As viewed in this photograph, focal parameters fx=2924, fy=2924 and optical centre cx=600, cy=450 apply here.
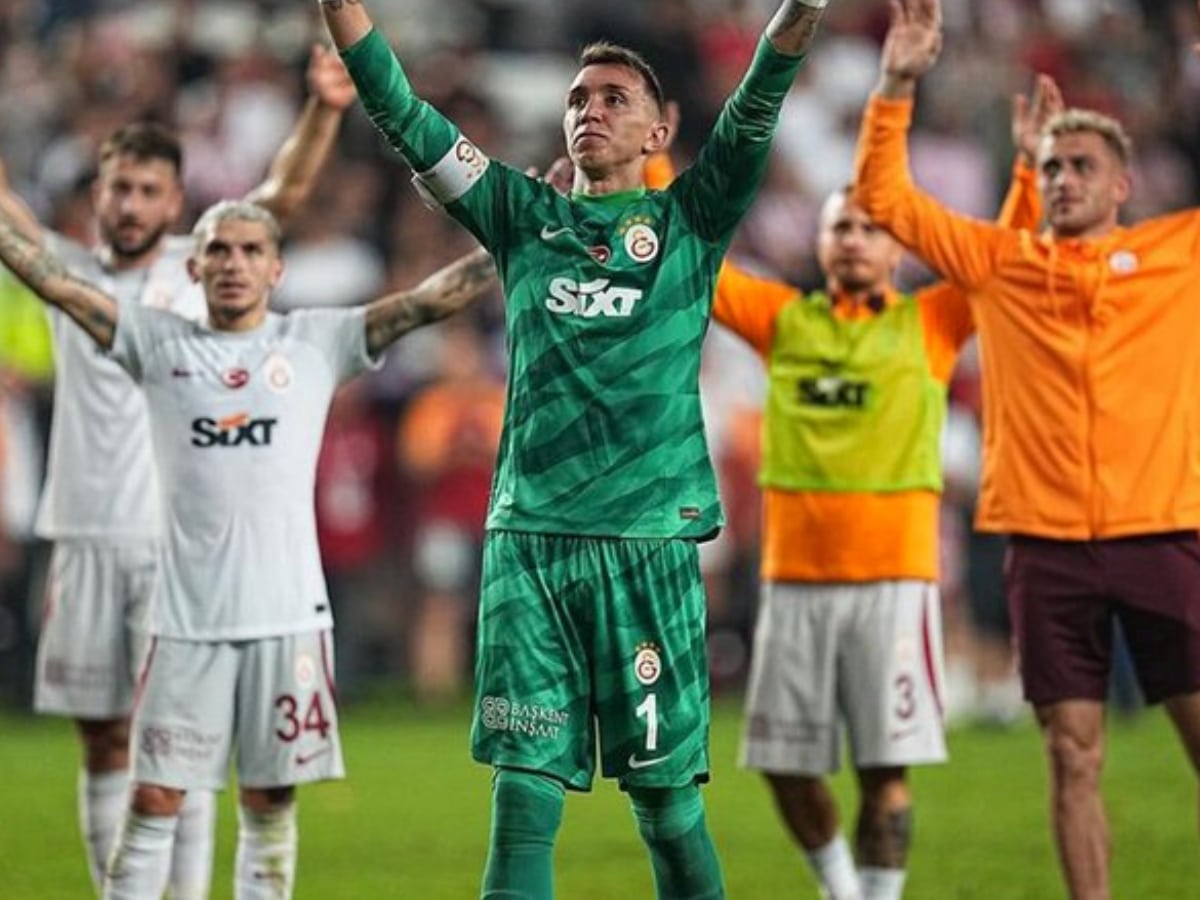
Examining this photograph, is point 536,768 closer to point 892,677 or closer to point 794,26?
point 794,26

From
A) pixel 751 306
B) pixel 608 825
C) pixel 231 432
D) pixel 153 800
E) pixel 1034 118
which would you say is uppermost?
pixel 1034 118

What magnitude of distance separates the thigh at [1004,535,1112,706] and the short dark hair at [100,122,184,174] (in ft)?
10.9

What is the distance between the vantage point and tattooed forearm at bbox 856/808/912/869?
1009cm

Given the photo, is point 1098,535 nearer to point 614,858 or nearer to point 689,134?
point 614,858

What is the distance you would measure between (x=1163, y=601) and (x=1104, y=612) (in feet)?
0.64

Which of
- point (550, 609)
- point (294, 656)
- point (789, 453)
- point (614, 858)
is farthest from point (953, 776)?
point (550, 609)

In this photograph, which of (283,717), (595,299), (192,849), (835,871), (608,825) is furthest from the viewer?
(608,825)

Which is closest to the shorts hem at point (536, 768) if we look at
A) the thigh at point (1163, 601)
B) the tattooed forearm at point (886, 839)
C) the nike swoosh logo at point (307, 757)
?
the nike swoosh logo at point (307, 757)

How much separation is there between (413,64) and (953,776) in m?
7.73

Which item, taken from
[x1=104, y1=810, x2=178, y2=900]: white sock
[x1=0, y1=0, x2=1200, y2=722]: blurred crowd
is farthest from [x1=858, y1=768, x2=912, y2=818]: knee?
[x1=0, y1=0, x2=1200, y2=722]: blurred crowd

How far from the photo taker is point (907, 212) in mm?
9703

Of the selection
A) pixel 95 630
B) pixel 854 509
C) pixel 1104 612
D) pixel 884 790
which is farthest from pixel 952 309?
pixel 95 630

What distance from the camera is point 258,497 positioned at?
9172 mm

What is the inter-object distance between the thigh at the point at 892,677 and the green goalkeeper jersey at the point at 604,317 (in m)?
2.39
